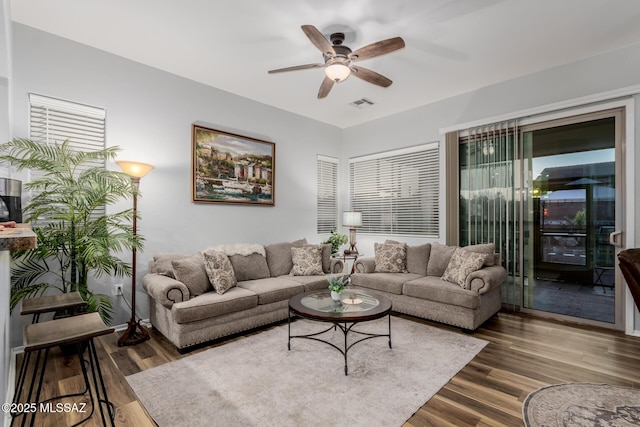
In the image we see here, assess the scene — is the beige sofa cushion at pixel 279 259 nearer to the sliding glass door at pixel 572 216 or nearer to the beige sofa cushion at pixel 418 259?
the beige sofa cushion at pixel 418 259

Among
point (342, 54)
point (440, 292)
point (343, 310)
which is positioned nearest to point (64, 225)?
point (343, 310)

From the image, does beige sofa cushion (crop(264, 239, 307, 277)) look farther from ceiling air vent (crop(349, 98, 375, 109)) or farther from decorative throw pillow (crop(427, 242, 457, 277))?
ceiling air vent (crop(349, 98, 375, 109))

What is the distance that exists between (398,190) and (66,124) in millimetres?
4604

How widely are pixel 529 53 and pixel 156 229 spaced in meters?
4.72

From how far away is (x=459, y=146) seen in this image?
4.66 metres

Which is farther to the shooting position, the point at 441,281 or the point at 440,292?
the point at 441,281

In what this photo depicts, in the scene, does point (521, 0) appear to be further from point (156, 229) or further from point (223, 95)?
point (156, 229)

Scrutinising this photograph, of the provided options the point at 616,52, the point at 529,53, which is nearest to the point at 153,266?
the point at 529,53

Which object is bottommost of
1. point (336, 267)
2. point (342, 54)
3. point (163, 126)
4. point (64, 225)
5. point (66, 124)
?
point (336, 267)

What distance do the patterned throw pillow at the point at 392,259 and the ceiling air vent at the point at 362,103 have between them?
7.31 feet

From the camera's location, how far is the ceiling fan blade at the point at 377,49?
2.57 meters

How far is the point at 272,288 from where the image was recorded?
366 centimetres

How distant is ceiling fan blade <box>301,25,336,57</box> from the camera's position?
7.84 ft

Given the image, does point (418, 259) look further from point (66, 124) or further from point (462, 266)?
point (66, 124)
